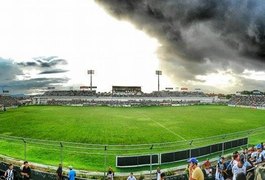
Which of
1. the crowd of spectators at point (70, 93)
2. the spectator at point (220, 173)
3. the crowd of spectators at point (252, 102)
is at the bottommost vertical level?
the spectator at point (220, 173)

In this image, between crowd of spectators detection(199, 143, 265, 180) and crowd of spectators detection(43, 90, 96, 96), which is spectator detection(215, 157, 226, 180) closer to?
crowd of spectators detection(199, 143, 265, 180)

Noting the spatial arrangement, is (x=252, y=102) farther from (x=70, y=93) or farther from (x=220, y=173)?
(x=220, y=173)

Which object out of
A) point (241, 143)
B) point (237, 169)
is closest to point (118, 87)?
point (241, 143)

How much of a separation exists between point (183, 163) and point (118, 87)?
311ft

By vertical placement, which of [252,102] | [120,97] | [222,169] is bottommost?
[222,169]

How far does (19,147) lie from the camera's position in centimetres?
2436

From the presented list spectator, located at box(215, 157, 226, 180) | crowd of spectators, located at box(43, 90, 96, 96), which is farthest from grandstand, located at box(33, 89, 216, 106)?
spectator, located at box(215, 157, 226, 180)

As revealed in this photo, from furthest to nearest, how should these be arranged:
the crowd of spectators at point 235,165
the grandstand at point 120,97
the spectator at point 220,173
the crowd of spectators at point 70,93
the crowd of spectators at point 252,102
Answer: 1. the crowd of spectators at point 70,93
2. the grandstand at point 120,97
3. the crowd of spectators at point 252,102
4. the spectator at point 220,173
5. the crowd of spectators at point 235,165

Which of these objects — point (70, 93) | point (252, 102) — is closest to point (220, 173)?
point (252, 102)

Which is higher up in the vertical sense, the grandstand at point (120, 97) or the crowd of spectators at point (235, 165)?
the grandstand at point (120, 97)

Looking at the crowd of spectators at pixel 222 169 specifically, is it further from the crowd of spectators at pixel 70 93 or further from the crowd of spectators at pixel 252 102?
the crowd of spectators at pixel 70 93

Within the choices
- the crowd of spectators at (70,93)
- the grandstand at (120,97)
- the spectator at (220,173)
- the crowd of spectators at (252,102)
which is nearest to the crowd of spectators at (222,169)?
the spectator at (220,173)

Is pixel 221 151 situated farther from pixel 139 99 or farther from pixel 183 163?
pixel 139 99

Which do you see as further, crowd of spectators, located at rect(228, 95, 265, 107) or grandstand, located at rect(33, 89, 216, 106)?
grandstand, located at rect(33, 89, 216, 106)
